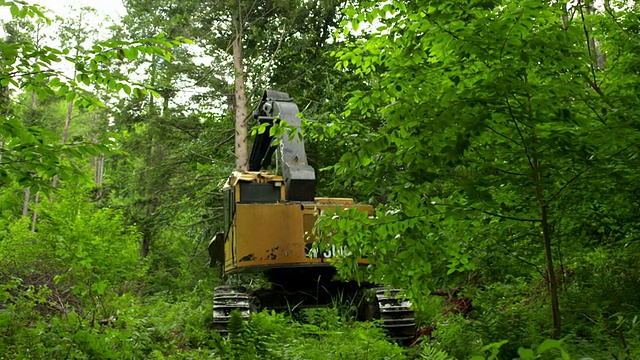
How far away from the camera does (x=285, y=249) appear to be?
8227 mm

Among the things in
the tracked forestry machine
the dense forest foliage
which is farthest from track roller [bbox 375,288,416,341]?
the dense forest foliage

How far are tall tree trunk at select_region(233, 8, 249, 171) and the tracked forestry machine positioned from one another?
674 cm

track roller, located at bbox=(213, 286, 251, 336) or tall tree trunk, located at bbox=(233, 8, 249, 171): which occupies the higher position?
tall tree trunk, located at bbox=(233, 8, 249, 171)

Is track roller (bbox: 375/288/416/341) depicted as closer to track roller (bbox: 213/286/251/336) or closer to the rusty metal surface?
the rusty metal surface

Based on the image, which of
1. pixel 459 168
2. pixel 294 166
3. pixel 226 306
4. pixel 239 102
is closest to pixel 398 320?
pixel 226 306

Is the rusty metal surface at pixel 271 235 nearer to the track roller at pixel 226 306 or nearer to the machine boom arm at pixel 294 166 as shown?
the machine boom arm at pixel 294 166

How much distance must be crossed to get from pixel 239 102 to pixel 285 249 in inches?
391

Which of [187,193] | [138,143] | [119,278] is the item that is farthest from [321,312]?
[138,143]

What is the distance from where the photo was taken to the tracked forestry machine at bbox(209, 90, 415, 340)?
807 centimetres

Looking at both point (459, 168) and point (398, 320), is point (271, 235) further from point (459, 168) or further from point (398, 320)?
point (459, 168)

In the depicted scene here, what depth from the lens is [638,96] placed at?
13.7 ft

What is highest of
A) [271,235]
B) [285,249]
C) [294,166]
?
[294,166]

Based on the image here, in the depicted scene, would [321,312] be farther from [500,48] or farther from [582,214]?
[500,48]

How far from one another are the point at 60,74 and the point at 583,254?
5.19 metres
